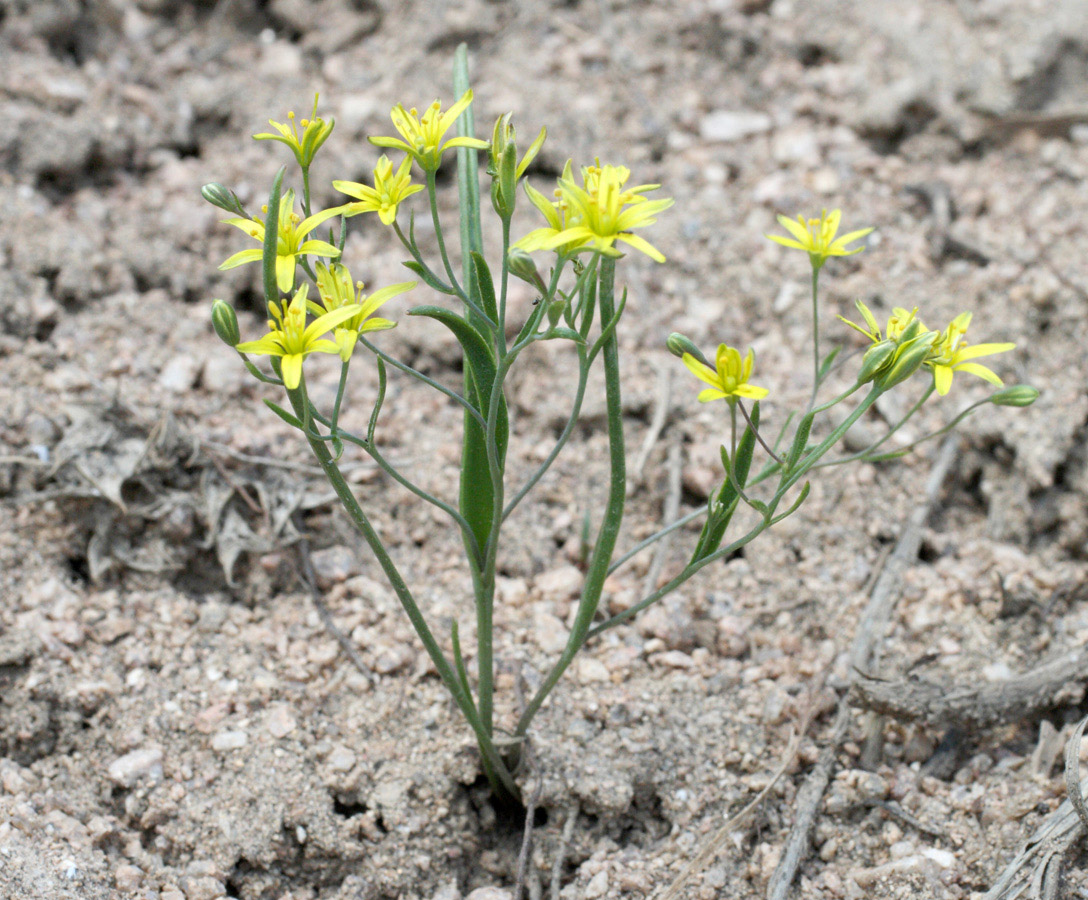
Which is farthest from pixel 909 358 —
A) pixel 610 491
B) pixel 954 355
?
pixel 610 491

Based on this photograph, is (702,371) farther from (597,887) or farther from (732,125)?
(732,125)

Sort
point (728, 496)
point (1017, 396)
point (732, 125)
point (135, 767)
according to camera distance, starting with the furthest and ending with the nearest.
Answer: point (732, 125) < point (135, 767) < point (1017, 396) < point (728, 496)

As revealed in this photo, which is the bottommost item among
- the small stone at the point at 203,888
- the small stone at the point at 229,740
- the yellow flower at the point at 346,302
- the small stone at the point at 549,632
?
the small stone at the point at 203,888

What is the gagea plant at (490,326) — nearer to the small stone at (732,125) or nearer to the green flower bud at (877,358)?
the green flower bud at (877,358)

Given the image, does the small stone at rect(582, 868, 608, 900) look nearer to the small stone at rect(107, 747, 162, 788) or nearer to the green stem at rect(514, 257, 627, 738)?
the green stem at rect(514, 257, 627, 738)

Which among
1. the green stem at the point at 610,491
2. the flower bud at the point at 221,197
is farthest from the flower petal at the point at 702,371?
the flower bud at the point at 221,197

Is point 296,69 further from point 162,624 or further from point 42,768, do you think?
point 42,768
